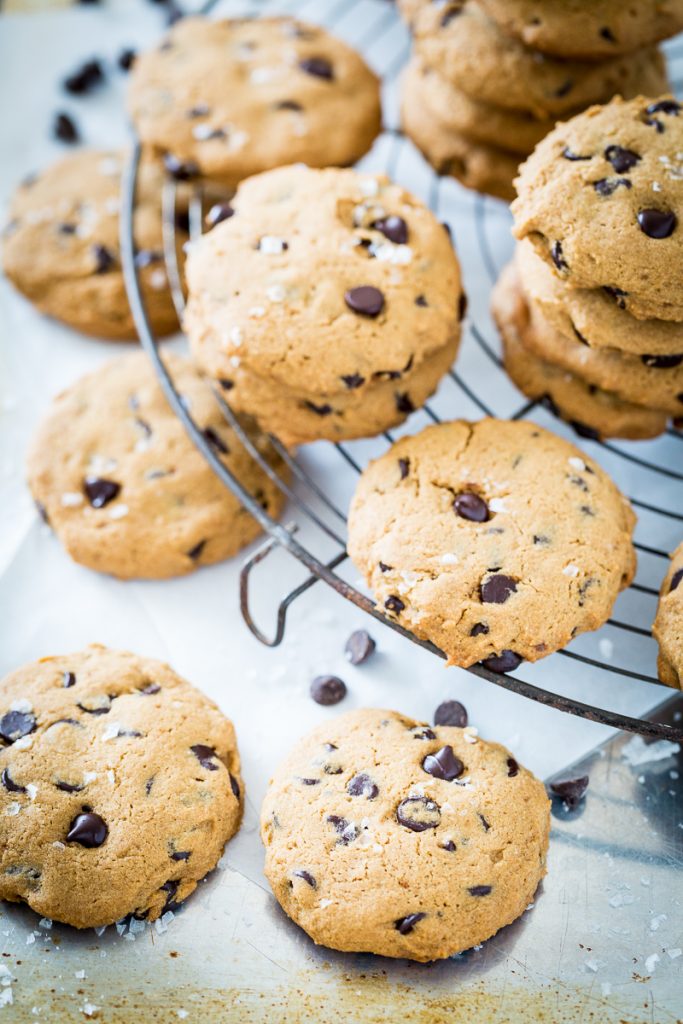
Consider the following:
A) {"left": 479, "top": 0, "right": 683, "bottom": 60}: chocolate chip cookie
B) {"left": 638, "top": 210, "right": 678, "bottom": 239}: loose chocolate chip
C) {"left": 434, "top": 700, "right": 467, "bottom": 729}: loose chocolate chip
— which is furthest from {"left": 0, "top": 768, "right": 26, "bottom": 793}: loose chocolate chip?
{"left": 479, "top": 0, "right": 683, "bottom": 60}: chocolate chip cookie

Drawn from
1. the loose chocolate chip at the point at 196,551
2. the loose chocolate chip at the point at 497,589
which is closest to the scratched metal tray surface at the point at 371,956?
the loose chocolate chip at the point at 196,551

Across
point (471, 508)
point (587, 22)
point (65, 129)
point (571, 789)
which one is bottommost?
point (571, 789)

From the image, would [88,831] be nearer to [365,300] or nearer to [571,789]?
[571,789]

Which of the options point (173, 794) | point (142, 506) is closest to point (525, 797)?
Result: point (173, 794)

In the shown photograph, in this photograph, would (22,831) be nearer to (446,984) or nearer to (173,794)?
(173,794)

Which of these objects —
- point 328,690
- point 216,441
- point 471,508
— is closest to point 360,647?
point 328,690

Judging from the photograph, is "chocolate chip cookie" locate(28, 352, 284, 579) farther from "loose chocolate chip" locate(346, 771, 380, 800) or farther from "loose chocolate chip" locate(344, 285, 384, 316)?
"loose chocolate chip" locate(346, 771, 380, 800)

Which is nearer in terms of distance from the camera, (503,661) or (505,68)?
(503,661)
